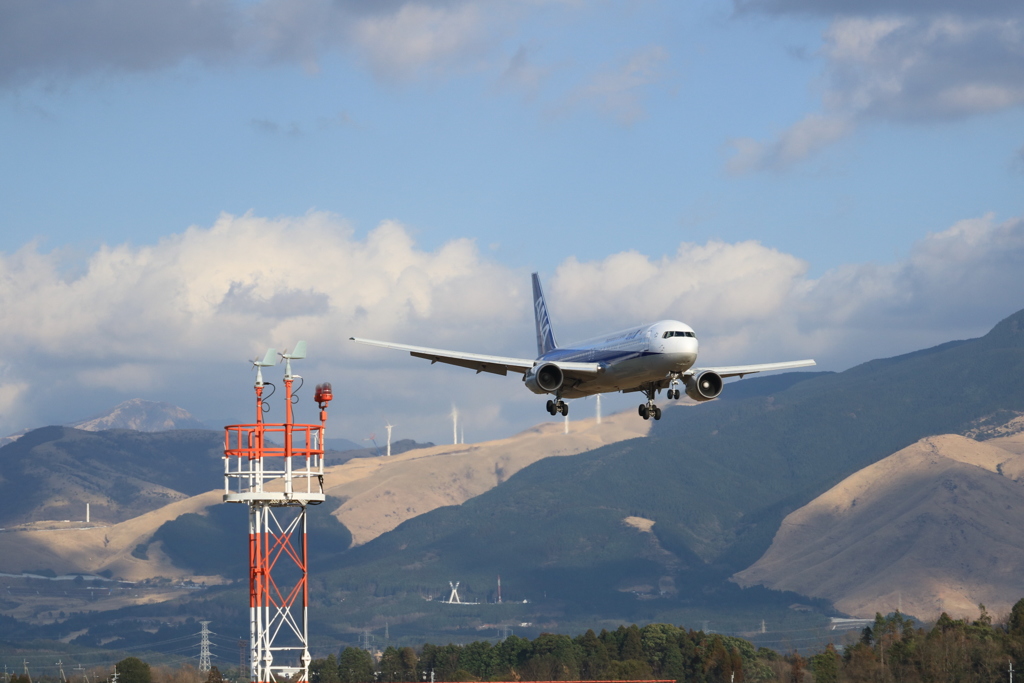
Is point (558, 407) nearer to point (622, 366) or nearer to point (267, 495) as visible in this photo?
point (622, 366)

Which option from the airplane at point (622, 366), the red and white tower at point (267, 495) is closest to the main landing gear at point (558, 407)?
the airplane at point (622, 366)

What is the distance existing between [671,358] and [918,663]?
120m

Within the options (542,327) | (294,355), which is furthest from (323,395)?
(542,327)

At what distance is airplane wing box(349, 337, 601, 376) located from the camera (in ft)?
345

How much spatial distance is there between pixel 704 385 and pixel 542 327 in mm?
46580

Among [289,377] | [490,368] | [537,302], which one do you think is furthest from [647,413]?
[537,302]

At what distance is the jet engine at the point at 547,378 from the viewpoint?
106 metres

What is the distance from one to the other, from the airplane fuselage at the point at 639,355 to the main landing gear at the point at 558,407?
1917 millimetres

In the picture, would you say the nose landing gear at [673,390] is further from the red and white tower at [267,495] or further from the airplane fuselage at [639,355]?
the red and white tower at [267,495]

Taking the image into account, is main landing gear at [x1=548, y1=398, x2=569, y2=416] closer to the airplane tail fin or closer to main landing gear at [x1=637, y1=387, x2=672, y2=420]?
main landing gear at [x1=637, y1=387, x2=672, y2=420]

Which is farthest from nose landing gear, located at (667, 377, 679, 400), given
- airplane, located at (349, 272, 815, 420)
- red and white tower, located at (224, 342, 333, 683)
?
red and white tower, located at (224, 342, 333, 683)

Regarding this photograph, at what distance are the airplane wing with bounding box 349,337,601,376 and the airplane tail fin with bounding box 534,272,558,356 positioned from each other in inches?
1051

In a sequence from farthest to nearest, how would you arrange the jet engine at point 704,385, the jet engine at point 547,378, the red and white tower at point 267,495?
the jet engine at point 547,378 < the jet engine at point 704,385 < the red and white tower at point 267,495

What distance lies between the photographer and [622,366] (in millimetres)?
102125
